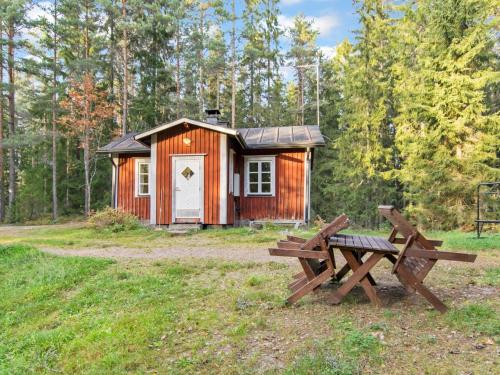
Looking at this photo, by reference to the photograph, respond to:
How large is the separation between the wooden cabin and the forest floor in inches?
205

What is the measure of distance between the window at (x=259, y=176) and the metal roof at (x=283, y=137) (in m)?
0.57

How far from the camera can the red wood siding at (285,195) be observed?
12.2m

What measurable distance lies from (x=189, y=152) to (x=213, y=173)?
41.3 inches

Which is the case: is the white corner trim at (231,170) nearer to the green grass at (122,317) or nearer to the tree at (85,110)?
the green grass at (122,317)

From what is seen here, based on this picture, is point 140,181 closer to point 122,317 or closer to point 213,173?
point 213,173

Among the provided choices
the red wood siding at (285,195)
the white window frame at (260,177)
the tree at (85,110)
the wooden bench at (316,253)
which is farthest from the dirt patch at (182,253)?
the tree at (85,110)

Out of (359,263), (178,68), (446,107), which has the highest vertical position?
(178,68)

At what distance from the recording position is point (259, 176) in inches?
494

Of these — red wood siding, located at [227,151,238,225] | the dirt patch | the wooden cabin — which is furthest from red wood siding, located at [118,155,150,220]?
the dirt patch

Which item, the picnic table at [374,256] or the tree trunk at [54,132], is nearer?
the picnic table at [374,256]

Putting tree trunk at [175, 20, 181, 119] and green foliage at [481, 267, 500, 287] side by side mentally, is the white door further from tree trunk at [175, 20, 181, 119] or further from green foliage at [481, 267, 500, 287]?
tree trunk at [175, 20, 181, 119]

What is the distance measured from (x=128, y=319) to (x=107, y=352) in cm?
57

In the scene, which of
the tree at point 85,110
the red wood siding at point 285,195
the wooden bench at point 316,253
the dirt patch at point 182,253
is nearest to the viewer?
the wooden bench at point 316,253

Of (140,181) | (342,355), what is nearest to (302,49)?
(140,181)
